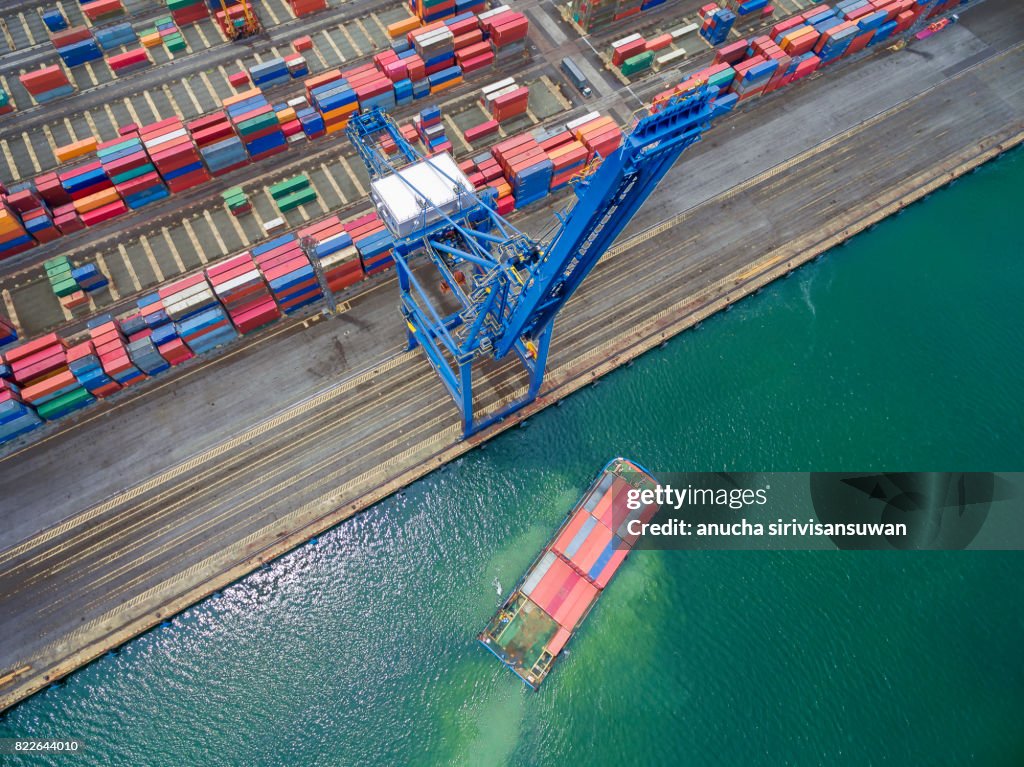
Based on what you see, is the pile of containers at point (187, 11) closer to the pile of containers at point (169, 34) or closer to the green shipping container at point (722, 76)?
the pile of containers at point (169, 34)

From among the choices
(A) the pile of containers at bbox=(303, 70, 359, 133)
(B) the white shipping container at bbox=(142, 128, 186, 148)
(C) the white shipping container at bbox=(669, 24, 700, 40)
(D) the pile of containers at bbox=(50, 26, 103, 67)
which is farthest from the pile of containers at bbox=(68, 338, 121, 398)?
(C) the white shipping container at bbox=(669, 24, 700, 40)

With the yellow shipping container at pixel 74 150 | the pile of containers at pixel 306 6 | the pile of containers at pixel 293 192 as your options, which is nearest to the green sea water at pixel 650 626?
the pile of containers at pixel 293 192

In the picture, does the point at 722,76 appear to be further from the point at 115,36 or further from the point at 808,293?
the point at 115,36

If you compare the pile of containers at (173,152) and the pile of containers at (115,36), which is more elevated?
the pile of containers at (115,36)

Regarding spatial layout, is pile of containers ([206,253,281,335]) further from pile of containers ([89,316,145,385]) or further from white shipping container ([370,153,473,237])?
white shipping container ([370,153,473,237])

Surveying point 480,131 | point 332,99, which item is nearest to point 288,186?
point 332,99
